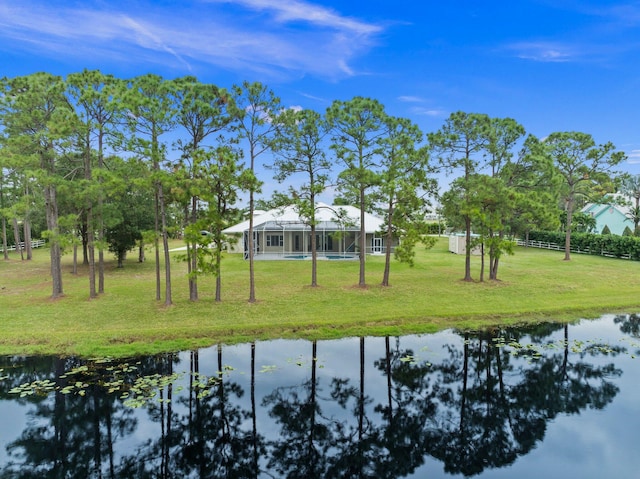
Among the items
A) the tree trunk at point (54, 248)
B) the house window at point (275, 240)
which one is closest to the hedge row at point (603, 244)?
the house window at point (275, 240)

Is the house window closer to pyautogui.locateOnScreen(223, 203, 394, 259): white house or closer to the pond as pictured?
pyautogui.locateOnScreen(223, 203, 394, 259): white house

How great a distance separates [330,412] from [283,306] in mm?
7679

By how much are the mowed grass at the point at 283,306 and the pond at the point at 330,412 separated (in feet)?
3.76

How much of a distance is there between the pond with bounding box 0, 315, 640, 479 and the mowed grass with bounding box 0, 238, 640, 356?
1.15 metres

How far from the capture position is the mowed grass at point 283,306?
1166 cm

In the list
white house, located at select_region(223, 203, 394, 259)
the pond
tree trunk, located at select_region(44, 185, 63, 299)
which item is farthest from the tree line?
white house, located at select_region(223, 203, 394, 259)

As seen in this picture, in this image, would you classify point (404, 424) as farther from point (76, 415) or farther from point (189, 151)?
point (189, 151)

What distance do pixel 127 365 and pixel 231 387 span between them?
2.93m

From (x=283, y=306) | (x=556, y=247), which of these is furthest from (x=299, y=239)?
(x=556, y=247)

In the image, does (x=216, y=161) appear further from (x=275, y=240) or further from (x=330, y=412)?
(x=275, y=240)

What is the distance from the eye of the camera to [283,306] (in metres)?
15.1

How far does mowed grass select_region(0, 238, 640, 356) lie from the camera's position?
11656 millimetres

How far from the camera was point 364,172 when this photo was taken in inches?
679

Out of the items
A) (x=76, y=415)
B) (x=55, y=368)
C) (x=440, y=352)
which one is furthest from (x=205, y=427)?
(x=440, y=352)
